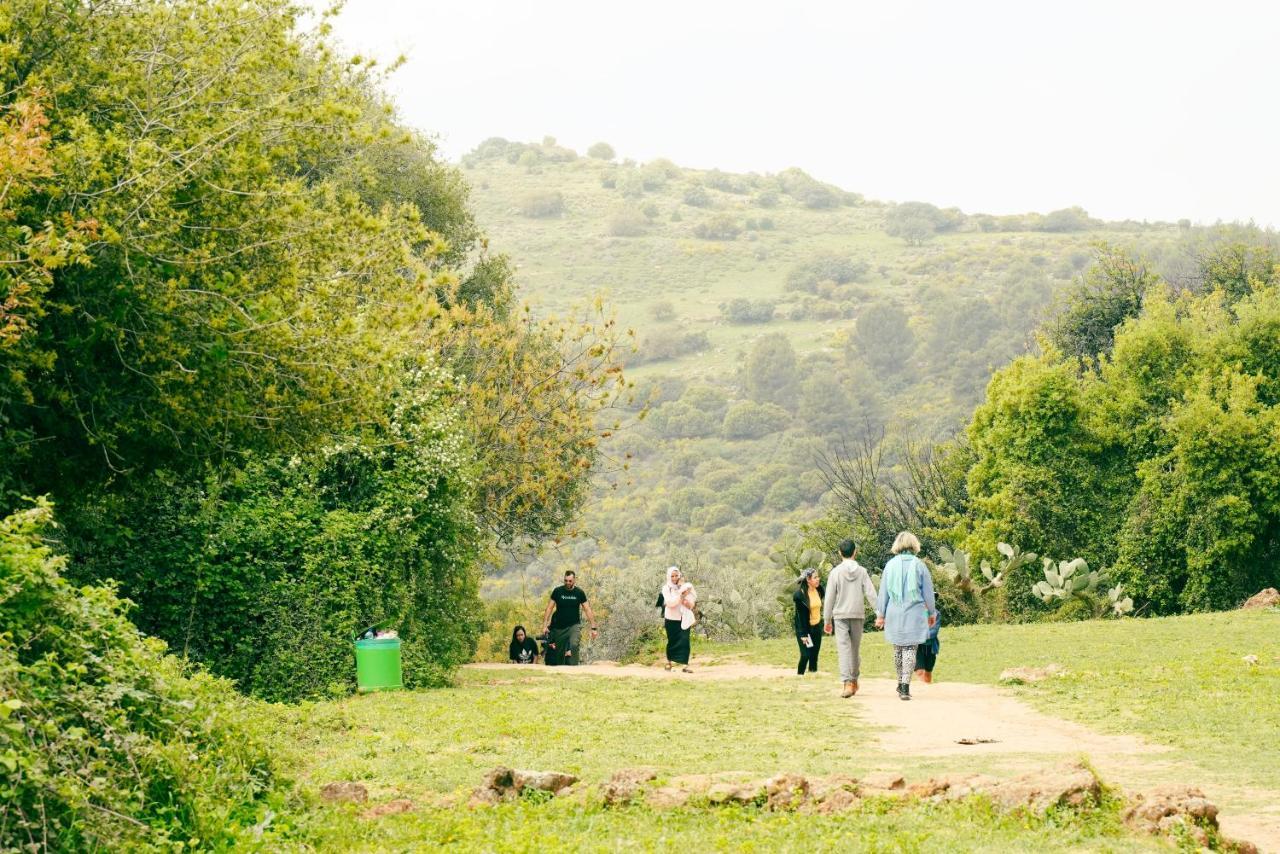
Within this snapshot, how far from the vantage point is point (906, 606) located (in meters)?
16.9

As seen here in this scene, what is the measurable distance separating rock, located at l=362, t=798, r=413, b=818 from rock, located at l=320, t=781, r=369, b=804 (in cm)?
14

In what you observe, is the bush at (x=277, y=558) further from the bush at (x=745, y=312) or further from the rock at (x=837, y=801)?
the bush at (x=745, y=312)

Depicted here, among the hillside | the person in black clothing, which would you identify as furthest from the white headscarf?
the hillside

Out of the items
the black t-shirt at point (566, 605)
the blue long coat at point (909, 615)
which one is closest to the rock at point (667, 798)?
the blue long coat at point (909, 615)

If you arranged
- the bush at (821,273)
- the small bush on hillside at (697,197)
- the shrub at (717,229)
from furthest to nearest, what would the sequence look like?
1. the small bush on hillside at (697,197)
2. the shrub at (717,229)
3. the bush at (821,273)

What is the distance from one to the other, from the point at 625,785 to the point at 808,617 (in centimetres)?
1171

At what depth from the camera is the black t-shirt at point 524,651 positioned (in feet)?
90.8

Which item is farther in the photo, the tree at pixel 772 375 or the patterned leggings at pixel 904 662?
the tree at pixel 772 375

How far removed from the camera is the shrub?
129 metres

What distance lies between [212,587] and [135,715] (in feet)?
26.8

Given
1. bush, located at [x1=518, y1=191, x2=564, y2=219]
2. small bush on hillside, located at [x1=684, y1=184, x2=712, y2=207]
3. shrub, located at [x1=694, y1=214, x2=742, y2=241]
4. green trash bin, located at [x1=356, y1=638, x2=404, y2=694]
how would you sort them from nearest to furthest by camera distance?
1. green trash bin, located at [x1=356, y1=638, x2=404, y2=694]
2. bush, located at [x1=518, y1=191, x2=564, y2=219]
3. shrub, located at [x1=694, y1=214, x2=742, y2=241]
4. small bush on hillside, located at [x1=684, y1=184, x2=712, y2=207]

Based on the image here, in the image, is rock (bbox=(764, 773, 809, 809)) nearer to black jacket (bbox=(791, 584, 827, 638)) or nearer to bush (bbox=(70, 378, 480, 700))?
bush (bbox=(70, 378, 480, 700))

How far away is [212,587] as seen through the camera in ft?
57.4

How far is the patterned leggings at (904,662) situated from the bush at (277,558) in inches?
239
